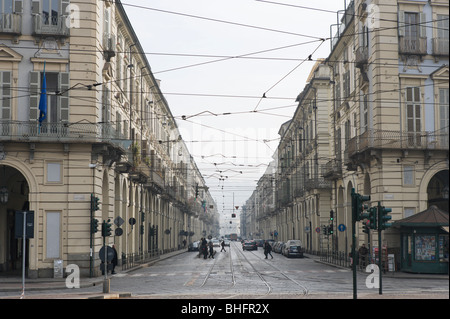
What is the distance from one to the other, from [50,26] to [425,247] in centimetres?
2144

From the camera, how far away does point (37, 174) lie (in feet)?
101

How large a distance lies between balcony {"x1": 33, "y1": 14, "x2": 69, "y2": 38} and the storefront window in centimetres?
2022

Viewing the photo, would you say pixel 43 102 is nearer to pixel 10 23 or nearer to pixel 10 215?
pixel 10 23

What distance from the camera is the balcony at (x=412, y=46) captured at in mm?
32375

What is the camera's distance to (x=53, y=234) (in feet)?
101

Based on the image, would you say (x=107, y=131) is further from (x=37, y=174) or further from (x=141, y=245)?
(x=141, y=245)

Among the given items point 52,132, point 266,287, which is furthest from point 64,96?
point 266,287

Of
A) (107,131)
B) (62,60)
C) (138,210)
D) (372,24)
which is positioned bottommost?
(138,210)

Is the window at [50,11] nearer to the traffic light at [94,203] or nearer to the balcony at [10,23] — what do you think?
the balcony at [10,23]

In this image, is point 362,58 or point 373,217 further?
point 362,58

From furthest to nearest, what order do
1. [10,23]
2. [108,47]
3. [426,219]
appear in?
1. [108,47]
2. [426,219]
3. [10,23]

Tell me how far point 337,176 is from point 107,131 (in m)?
19.3

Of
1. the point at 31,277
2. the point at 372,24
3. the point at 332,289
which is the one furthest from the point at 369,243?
the point at 31,277

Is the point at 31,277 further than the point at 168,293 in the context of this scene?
Yes
